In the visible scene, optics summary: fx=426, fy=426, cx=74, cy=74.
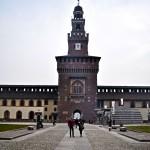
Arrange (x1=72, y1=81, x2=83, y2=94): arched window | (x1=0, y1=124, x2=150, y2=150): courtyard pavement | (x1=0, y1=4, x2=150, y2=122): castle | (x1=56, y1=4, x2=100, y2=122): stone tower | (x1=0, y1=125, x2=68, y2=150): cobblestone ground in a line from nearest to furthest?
(x1=0, y1=125, x2=68, y2=150): cobblestone ground < (x1=0, y1=124, x2=150, y2=150): courtyard pavement < (x1=56, y1=4, x2=100, y2=122): stone tower < (x1=0, y1=4, x2=150, y2=122): castle < (x1=72, y1=81, x2=83, y2=94): arched window

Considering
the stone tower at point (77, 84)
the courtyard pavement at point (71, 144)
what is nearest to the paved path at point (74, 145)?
the courtyard pavement at point (71, 144)

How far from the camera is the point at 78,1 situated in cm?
9750

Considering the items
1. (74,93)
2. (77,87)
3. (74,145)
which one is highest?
(77,87)

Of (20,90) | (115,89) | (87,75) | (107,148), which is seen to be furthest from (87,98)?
(107,148)

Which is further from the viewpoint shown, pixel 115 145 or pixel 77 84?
pixel 77 84

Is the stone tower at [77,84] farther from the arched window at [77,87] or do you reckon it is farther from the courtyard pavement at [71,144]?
the courtyard pavement at [71,144]

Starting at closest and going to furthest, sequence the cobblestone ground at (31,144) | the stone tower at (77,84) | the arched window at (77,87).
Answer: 1. the cobblestone ground at (31,144)
2. the stone tower at (77,84)
3. the arched window at (77,87)

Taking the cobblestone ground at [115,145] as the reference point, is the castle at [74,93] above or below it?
above

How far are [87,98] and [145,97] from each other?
20.2 meters

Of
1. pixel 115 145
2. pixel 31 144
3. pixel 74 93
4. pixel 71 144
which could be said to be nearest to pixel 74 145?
pixel 71 144

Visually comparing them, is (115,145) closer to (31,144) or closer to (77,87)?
(31,144)

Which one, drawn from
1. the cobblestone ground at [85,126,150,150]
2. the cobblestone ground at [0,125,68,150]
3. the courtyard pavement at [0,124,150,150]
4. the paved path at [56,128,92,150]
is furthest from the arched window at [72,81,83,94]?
the paved path at [56,128,92,150]

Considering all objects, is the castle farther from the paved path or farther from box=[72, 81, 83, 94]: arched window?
the paved path

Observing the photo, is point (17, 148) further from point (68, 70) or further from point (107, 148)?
point (68, 70)
